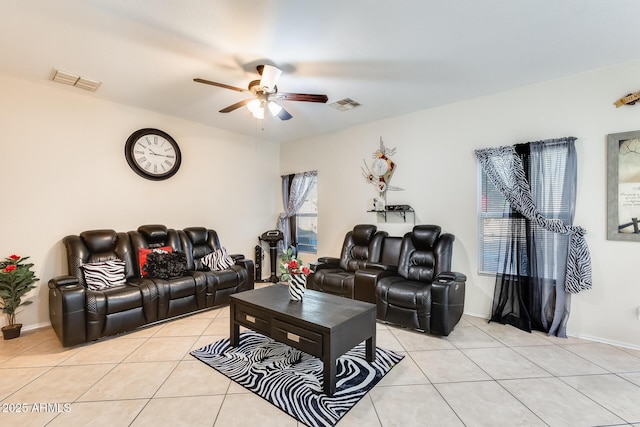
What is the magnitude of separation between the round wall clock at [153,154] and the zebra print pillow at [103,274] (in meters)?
1.44

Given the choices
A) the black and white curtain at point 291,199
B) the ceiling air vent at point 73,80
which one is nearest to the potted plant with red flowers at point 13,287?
the ceiling air vent at point 73,80

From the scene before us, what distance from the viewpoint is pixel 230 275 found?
13.6 ft

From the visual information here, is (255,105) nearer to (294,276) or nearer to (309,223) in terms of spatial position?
(294,276)

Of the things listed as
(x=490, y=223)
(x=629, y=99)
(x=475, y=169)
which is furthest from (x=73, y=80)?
(x=629, y=99)

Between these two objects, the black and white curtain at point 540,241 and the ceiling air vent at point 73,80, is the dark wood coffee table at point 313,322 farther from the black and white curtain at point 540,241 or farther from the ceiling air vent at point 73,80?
the ceiling air vent at point 73,80

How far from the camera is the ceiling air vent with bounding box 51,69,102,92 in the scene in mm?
3127

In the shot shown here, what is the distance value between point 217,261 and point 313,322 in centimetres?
254

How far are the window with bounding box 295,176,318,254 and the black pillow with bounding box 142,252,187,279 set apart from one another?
2.47 meters

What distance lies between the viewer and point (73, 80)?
3.27 metres

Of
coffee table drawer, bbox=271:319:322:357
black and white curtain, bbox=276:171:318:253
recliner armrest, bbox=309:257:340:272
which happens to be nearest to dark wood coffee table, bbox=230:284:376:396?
coffee table drawer, bbox=271:319:322:357

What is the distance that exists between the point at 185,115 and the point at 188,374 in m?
3.70

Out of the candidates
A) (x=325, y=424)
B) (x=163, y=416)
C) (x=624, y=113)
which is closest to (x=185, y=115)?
(x=163, y=416)

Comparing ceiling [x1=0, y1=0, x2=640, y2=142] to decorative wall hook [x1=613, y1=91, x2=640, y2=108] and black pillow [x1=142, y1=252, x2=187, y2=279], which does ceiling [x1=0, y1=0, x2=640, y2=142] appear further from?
black pillow [x1=142, y1=252, x2=187, y2=279]

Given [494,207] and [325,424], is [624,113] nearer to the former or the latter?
[494,207]
